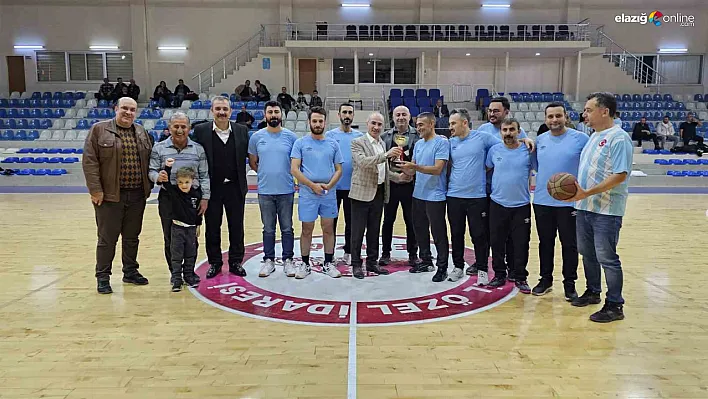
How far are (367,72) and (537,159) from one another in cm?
1862

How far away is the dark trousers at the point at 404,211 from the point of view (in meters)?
5.44

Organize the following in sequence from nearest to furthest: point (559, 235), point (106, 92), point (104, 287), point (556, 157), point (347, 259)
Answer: point (556, 157) < point (559, 235) < point (104, 287) < point (347, 259) < point (106, 92)

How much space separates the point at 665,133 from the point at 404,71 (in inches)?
408

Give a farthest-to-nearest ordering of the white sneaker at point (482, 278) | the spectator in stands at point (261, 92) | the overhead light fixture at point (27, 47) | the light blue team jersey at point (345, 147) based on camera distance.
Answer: the overhead light fixture at point (27, 47) → the spectator in stands at point (261, 92) → the light blue team jersey at point (345, 147) → the white sneaker at point (482, 278)

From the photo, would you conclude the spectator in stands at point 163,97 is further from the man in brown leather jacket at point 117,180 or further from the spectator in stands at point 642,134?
the spectator in stands at point 642,134

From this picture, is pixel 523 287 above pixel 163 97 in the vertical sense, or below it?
below

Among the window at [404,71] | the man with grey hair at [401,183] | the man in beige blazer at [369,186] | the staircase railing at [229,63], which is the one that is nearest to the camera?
the man in beige blazer at [369,186]

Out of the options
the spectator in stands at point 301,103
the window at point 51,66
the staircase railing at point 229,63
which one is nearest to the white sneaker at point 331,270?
the spectator in stands at point 301,103

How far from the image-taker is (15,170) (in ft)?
47.1

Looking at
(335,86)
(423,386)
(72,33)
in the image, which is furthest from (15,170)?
(423,386)

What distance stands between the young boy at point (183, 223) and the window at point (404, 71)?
18.6m

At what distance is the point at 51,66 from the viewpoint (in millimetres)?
→ 22203

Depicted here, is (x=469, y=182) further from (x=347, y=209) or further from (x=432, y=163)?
(x=347, y=209)

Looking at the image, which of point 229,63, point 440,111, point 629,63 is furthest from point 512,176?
point 629,63
